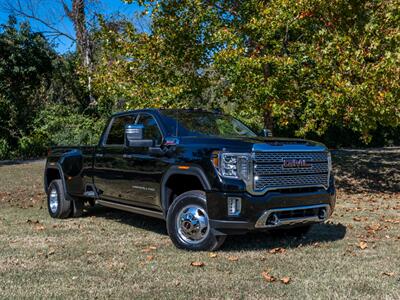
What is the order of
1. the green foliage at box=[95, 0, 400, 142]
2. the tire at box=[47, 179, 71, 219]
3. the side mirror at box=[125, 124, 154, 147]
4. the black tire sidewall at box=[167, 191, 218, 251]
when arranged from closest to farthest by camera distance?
the black tire sidewall at box=[167, 191, 218, 251], the side mirror at box=[125, 124, 154, 147], the tire at box=[47, 179, 71, 219], the green foliage at box=[95, 0, 400, 142]

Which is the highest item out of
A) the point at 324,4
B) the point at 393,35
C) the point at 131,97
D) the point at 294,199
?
the point at 324,4

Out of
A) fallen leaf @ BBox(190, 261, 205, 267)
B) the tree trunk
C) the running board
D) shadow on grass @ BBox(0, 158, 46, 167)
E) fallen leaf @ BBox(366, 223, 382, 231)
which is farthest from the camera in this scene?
the tree trunk

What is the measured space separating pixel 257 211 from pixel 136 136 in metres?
1.93

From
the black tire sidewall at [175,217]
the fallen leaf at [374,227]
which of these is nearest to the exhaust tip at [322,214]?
the black tire sidewall at [175,217]

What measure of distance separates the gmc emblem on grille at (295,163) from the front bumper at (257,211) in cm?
34

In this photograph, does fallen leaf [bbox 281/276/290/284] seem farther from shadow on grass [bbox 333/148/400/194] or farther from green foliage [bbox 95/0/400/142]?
shadow on grass [bbox 333/148/400/194]

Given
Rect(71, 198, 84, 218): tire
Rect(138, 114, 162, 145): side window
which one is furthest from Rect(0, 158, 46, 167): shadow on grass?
Rect(138, 114, 162, 145): side window

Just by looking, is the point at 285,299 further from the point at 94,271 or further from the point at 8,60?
the point at 8,60

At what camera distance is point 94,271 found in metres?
5.60

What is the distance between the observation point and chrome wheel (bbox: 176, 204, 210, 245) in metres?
6.31

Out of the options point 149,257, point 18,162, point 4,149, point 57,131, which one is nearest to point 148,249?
point 149,257

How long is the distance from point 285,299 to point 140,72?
9.85 metres

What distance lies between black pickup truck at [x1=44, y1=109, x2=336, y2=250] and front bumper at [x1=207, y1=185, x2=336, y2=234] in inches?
0.5

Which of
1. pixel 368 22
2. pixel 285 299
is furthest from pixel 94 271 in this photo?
pixel 368 22
